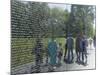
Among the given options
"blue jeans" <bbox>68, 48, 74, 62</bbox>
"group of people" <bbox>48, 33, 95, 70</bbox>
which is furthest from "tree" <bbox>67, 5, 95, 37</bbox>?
"blue jeans" <bbox>68, 48, 74, 62</bbox>

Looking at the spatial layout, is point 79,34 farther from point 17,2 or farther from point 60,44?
point 17,2

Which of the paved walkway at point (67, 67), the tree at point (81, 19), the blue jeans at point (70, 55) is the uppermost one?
the tree at point (81, 19)

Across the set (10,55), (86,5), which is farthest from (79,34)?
(10,55)

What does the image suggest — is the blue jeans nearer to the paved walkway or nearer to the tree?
the paved walkway

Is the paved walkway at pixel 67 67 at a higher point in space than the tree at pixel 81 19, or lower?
lower

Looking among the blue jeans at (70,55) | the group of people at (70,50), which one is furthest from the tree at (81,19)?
the blue jeans at (70,55)

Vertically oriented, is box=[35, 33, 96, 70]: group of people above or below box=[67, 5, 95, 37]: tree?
below

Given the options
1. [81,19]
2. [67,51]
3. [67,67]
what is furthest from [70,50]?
[81,19]

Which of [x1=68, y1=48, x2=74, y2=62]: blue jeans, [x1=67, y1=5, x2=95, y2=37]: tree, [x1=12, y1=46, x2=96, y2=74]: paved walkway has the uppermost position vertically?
[x1=67, y1=5, x2=95, y2=37]: tree

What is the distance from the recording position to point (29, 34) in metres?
2.39

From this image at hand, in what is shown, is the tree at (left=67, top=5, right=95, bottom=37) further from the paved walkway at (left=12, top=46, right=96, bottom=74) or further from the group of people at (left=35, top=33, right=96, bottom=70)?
the paved walkway at (left=12, top=46, right=96, bottom=74)

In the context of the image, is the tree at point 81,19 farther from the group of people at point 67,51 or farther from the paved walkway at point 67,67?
the paved walkway at point 67,67

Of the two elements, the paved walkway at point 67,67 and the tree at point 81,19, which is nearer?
the paved walkway at point 67,67

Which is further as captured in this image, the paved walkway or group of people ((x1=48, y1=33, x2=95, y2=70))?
group of people ((x1=48, y1=33, x2=95, y2=70))
